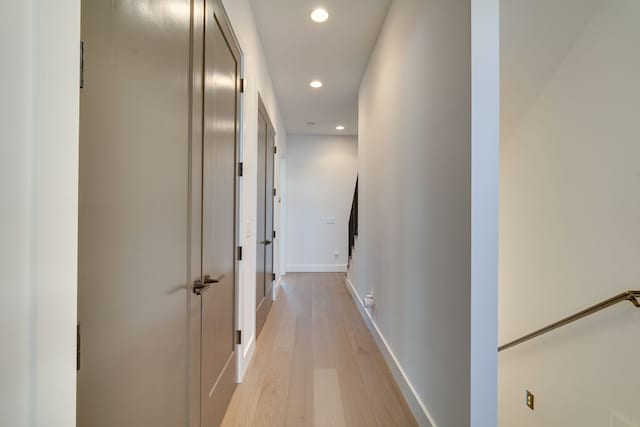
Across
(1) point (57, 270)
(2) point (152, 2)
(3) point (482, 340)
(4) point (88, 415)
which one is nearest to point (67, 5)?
(1) point (57, 270)

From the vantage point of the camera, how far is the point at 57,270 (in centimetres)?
47

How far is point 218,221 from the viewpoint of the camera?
1611mm

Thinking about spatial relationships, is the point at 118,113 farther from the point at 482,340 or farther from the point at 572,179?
the point at 572,179

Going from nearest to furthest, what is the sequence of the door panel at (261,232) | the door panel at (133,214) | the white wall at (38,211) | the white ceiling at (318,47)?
the white wall at (38,211) → the door panel at (133,214) → the white ceiling at (318,47) → the door panel at (261,232)

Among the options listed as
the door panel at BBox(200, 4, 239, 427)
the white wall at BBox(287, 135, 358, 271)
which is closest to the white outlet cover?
the door panel at BBox(200, 4, 239, 427)

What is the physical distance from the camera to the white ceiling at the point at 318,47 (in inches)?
93.9

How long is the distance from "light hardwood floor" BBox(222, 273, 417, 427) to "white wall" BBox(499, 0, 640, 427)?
4.35 feet

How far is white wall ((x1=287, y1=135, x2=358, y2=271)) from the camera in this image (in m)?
5.93

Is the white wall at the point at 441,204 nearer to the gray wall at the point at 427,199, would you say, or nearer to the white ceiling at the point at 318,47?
the gray wall at the point at 427,199

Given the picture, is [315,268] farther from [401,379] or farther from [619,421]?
[619,421]

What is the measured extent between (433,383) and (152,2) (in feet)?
6.85

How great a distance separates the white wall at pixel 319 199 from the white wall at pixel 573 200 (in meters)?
3.60

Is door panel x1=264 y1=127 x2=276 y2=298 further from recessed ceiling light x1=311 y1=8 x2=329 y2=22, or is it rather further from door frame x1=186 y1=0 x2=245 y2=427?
door frame x1=186 y1=0 x2=245 y2=427

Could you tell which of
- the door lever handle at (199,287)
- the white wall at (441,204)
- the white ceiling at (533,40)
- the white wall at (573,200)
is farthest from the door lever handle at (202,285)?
the white ceiling at (533,40)
